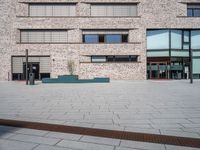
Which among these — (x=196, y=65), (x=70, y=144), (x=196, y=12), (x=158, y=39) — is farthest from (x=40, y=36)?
(x=70, y=144)

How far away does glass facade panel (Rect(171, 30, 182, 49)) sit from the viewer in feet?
110

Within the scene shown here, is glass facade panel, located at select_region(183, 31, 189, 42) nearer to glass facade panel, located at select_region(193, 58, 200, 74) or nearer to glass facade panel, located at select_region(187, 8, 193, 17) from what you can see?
glass facade panel, located at select_region(187, 8, 193, 17)

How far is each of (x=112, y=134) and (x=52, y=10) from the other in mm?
30383

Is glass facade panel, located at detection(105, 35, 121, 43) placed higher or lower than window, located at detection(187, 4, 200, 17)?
lower

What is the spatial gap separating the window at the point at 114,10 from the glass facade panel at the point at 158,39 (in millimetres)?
4073

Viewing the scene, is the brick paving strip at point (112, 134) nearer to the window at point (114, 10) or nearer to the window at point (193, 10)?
the window at point (114, 10)

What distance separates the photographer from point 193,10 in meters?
34.1

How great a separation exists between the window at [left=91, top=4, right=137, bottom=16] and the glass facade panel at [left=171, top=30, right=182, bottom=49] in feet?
21.6

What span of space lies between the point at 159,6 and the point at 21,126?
30.8 meters

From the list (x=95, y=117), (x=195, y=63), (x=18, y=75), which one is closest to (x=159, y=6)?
(x=195, y=63)

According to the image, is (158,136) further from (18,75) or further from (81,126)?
(18,75)

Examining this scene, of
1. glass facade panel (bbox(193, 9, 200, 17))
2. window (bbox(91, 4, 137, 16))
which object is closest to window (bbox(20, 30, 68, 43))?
window (bbox(91, 4, 137, 16))

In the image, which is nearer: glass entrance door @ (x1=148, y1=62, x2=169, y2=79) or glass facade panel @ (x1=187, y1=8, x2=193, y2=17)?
glass entrance door @ (x1=148, y1=62, x2=169, y2=79)

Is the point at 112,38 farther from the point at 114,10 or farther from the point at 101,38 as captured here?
the point at 114,10
